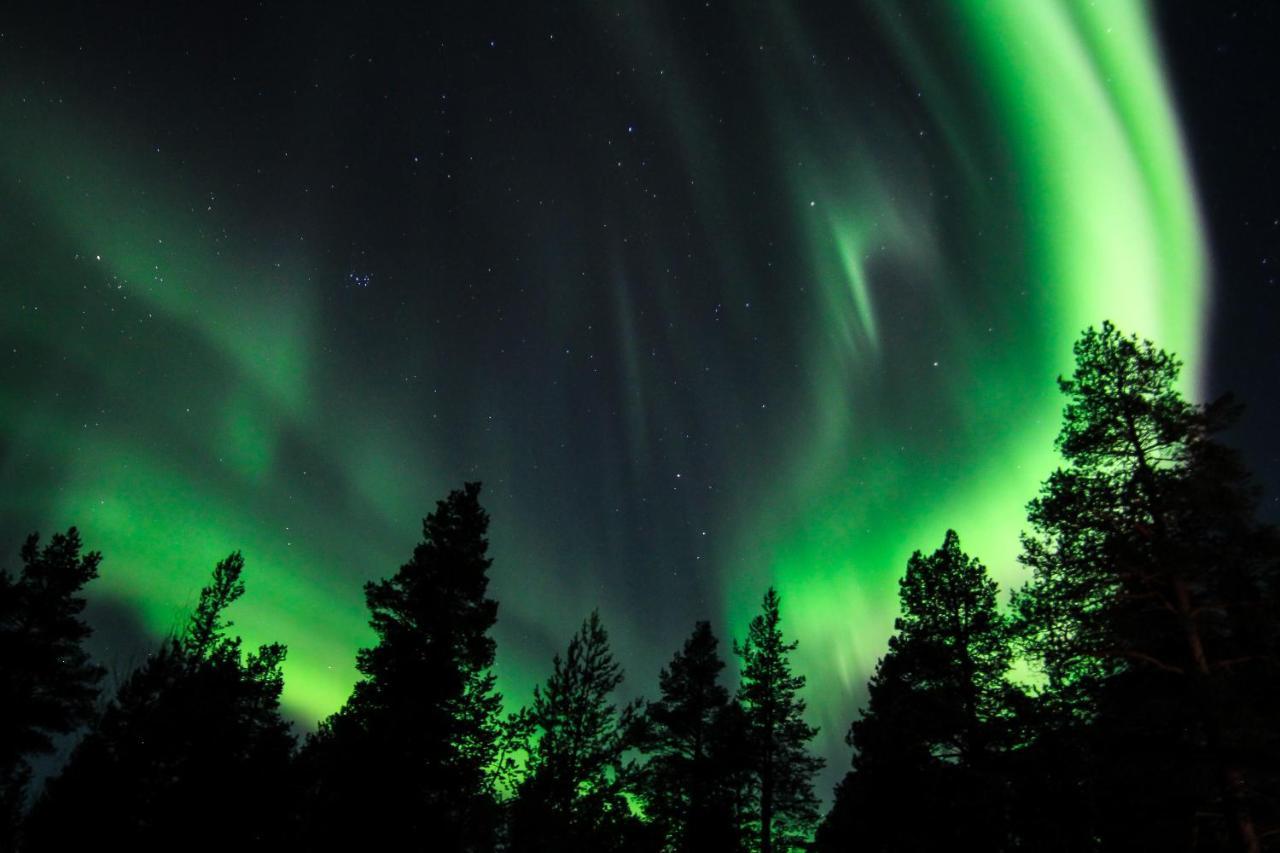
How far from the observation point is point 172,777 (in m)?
16.5

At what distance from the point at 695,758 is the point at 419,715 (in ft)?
39.6

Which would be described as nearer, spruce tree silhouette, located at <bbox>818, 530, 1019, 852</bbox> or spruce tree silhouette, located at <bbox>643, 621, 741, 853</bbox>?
spruce tree silhouette, located at <bbox>818, 530, 1019, 852</bbox>

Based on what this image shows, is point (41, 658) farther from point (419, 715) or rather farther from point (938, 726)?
point (938, 726)

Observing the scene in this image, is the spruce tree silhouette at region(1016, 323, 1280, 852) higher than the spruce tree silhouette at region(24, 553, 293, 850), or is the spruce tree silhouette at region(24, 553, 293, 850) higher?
the spruce tree silhouette at region(1016, 323, 1280, 852)

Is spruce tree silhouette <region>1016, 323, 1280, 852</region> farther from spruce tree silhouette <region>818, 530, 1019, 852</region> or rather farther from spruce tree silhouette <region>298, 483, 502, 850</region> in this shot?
spruce tree silhouette <region>298, 483, 502, 850</region>

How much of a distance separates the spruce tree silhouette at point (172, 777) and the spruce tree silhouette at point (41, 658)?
8256 millimetres

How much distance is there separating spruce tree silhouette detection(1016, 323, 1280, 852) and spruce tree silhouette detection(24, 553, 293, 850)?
1914cm

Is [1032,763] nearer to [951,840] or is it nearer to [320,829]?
[951,840]

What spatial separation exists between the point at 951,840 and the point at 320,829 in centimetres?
1699

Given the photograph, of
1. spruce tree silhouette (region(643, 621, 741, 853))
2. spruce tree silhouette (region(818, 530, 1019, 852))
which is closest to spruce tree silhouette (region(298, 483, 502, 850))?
spruce tree silhouette (region(643, 621, 741, 853))

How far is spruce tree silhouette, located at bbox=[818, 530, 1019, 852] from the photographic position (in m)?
16.8

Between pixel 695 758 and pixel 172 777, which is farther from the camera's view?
pixel 695 758

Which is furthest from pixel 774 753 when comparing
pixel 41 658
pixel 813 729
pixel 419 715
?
pixel 41 658

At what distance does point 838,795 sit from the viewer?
24.9 meters
